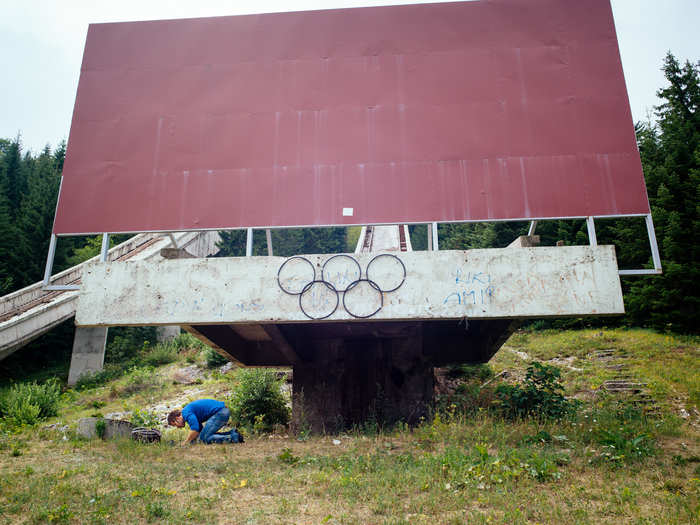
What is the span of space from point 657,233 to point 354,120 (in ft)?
41.3

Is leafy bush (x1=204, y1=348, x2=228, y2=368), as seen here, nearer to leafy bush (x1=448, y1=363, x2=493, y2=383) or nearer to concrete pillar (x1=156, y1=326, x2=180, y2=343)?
concrete pillar (x1=156, y1=326, x2=180, y2=343)

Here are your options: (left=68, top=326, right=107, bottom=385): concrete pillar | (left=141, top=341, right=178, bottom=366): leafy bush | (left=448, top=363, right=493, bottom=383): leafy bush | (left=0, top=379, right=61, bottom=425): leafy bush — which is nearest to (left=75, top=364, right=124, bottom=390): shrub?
(left=68, top=326, right=107, bottom=385): concrete pillar

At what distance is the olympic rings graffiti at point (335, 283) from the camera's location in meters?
7.33

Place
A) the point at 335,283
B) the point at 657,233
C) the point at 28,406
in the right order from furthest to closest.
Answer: the point at 657,233 < the point at 28,406 < the point at 335,283

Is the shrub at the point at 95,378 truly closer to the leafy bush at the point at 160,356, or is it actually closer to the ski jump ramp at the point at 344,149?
the leafy bush at the point at 160,356

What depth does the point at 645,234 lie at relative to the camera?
54.6ft

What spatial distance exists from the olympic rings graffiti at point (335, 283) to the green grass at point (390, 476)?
209 centimetres

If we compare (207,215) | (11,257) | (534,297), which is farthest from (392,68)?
(11,257)

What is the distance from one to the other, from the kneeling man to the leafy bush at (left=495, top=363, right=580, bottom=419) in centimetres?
487

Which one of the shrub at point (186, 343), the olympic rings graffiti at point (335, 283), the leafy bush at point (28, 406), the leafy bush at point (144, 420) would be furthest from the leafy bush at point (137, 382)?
the olympic rings graffiti at point (335, 283)

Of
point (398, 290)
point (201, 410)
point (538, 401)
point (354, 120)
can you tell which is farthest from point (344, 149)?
point (538, 401)

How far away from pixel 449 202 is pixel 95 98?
703cm

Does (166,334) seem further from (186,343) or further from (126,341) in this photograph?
(186,343)

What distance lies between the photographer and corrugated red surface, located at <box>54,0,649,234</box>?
839cm
